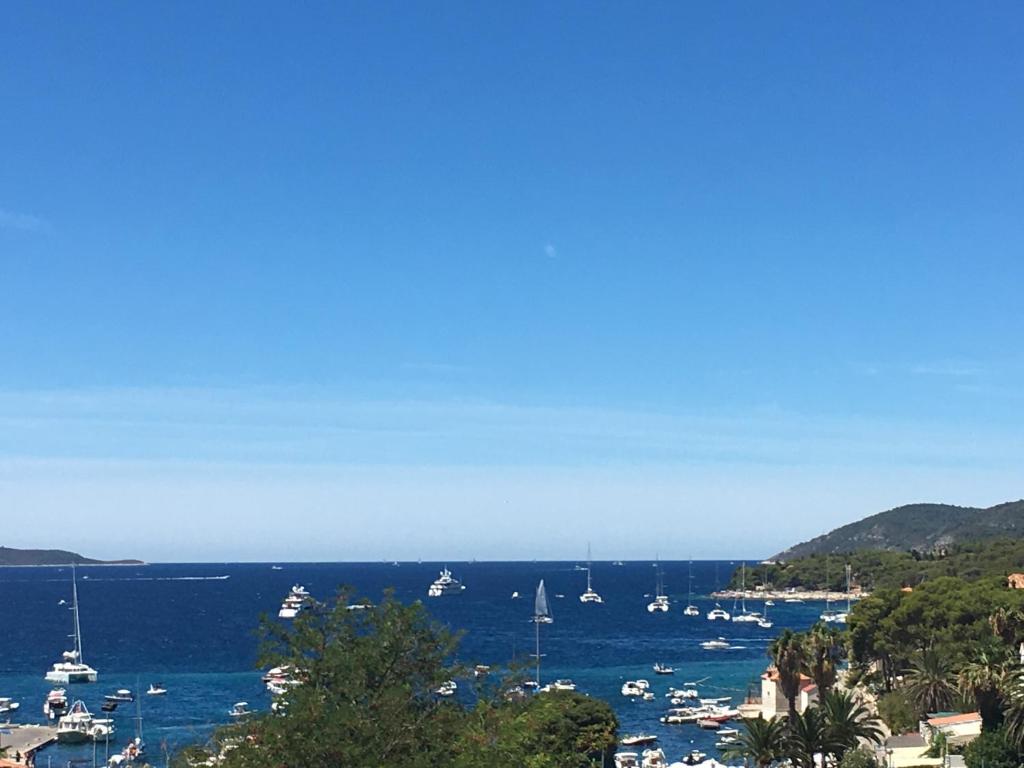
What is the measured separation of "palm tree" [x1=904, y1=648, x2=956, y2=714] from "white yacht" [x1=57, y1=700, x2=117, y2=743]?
48.6 meters

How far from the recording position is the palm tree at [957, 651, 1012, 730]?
127ft

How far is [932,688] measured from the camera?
171 feet

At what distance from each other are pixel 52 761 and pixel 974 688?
→ 52.7m

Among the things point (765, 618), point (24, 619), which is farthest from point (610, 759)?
point (24, 619)

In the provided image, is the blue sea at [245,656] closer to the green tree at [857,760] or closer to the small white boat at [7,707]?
the small white boat at [7,707]

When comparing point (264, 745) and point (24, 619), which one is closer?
point (264, 745)

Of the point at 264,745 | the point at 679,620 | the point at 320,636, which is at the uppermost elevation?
the point at 320,636

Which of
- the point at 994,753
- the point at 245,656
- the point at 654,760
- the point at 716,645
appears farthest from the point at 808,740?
the point at 716,645

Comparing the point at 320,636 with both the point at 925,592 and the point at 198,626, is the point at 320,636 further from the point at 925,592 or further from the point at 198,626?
the point at 198,626

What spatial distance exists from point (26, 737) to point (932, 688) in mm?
55367

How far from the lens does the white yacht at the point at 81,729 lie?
2783 inches

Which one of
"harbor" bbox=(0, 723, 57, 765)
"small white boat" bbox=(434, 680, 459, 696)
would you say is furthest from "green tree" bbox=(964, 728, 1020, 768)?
"harbor" bbox=(0, 723, 57, 765)

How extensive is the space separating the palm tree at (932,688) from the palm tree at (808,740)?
51.2ft

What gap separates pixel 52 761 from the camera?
65812mm
